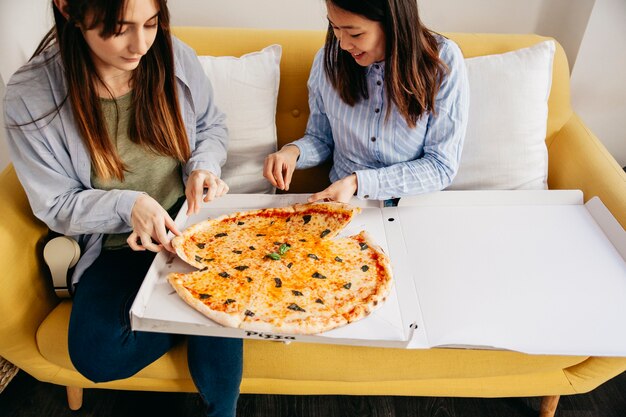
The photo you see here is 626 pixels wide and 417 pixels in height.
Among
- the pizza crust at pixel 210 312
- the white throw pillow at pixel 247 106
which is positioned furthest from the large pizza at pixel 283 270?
the white throw pillow at pixel 247 106

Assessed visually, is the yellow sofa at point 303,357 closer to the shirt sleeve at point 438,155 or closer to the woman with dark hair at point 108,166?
the woman with dark hair at point 108,166

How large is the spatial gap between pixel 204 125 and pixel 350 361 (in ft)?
2.58

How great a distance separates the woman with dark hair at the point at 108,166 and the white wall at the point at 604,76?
4.62 ft

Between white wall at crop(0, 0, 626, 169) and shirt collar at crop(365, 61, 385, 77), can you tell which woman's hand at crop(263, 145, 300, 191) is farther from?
white wall at crop(0, 0, 626, 169)

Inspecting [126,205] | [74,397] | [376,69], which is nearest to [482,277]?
[376,69]

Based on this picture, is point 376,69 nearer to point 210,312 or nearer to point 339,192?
point 339,192

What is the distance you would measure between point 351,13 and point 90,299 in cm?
93

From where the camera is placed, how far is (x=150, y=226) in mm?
1113

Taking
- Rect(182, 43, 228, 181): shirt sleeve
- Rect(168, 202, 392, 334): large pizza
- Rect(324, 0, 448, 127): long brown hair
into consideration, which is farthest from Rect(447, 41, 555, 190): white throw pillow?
Rect(182, 43, 228, 181): shirt sleeve

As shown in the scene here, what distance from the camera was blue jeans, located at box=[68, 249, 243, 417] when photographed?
1.16 metres

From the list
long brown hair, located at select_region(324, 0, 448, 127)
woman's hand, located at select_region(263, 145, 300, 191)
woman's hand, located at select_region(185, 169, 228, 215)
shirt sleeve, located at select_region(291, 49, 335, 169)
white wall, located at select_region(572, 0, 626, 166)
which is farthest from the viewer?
white wall, located at select_region(572, 0, 626, 166)

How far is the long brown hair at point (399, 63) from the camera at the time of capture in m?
1.07

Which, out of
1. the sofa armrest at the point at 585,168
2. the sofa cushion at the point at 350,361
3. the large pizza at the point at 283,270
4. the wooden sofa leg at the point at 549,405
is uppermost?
the large pizza at the point at 283,270

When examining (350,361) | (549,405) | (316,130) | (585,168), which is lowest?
(549,405)
